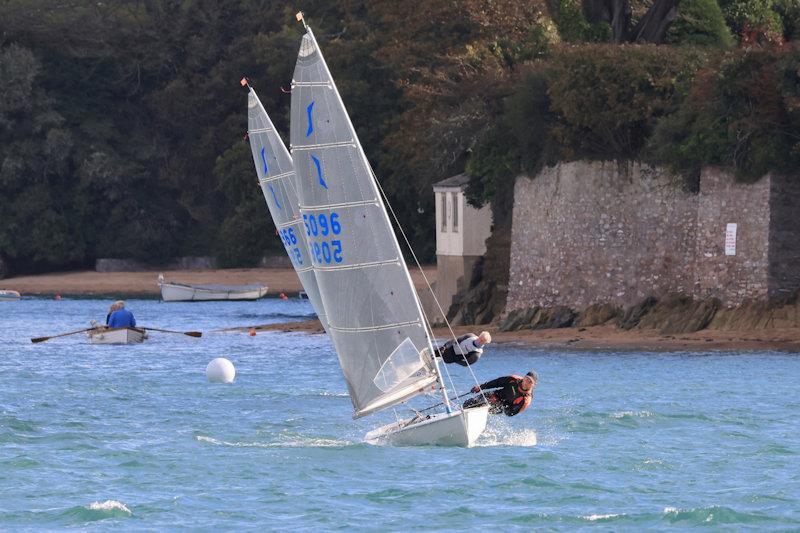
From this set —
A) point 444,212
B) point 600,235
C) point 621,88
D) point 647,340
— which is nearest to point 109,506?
point 647,340

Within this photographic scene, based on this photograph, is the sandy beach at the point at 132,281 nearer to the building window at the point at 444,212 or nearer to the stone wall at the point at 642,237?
the building window at the point at 444,212

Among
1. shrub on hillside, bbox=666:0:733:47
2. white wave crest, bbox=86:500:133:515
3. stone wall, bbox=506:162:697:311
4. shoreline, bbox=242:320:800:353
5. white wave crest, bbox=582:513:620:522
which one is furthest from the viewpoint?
shrub on hillside, bbox=666:0:733:47

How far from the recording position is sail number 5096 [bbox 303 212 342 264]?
2778 cm

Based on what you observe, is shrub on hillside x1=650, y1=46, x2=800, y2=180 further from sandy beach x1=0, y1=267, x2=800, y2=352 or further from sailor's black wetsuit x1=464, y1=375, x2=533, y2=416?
sailor's black wetsuit x1=464, y1=375, x2=533, y2=416

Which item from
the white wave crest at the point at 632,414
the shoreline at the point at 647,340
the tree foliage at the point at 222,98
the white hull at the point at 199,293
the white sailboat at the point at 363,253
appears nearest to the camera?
the white sailboat at the point at 363,253

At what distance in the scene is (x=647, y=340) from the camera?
47.3 metres

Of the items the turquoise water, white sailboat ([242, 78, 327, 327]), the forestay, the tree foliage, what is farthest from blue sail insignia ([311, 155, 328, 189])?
Answer: the tree foliage

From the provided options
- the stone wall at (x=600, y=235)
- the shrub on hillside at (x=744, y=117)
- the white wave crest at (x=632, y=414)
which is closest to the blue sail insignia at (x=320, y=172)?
the white wave crest at (x=632, y=414)

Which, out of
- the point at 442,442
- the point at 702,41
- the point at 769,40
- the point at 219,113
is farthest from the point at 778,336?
the point at 219,113

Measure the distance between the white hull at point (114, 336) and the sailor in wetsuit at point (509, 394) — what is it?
27.2 metres

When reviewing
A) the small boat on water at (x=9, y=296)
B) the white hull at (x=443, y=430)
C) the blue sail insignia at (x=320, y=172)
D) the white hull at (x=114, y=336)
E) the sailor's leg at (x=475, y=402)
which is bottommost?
the small boat on water at (x=9, y=296)

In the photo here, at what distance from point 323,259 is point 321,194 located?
41.5 inches

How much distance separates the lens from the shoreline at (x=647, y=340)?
44.4 metres

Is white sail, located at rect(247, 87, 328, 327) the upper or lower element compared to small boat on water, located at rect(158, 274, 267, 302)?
upper
